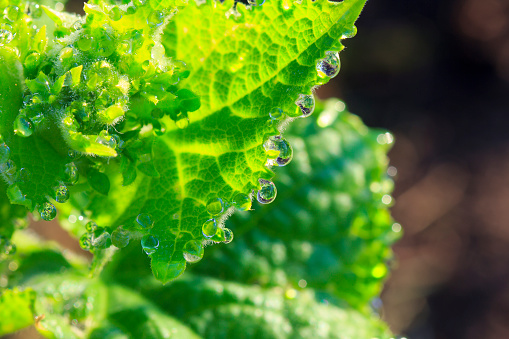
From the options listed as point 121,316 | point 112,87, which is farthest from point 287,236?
point 112,87

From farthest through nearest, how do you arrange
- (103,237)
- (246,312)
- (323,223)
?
(323,223), (246,312), (103,237)

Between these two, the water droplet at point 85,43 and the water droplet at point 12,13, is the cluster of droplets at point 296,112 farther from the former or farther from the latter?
the water droplet at point 12,13

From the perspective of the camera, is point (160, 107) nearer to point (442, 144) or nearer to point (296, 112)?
point (296, 112)

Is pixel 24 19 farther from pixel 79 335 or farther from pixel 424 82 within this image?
pixel 424 82

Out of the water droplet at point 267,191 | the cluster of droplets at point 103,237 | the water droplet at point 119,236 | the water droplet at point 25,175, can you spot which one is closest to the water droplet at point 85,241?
the cluster of droplets at point 103,237

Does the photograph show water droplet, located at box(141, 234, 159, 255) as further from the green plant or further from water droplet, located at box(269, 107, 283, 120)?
water droplet, located at box(269, 107, 283, 120)

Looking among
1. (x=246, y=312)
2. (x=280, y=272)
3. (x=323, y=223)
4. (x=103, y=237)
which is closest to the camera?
(x=103, y=237)

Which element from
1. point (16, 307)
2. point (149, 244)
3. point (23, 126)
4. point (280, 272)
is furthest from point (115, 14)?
point (280, 272)
